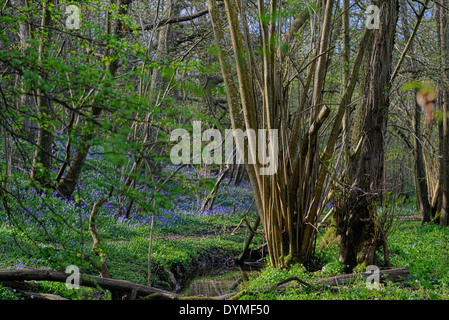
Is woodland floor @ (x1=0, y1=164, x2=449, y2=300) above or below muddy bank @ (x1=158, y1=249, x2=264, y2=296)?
above

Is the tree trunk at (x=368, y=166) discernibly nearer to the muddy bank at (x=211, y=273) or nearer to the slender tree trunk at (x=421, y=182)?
the muddy bank at (x=211, y=273)

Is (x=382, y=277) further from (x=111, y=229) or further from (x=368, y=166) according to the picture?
(x=111, y=229)

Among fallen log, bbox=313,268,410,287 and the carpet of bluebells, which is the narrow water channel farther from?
fallen log, bbox=313,268,410,287

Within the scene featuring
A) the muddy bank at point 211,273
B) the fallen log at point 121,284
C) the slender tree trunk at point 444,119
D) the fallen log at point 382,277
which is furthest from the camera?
the slender tree trunk at point 444,119

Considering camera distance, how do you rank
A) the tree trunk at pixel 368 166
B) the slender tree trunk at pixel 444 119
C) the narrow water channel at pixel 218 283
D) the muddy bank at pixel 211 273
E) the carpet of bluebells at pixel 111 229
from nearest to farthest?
the carpet of bluebells at pixel 111 229 → the tree trunk at pixel 368 166 → the narrow water channel at pixel 218 283 → the muddy bank at pixel 211 273 → the slender tree trunk at pixel 444 119

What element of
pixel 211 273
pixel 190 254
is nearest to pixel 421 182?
pixel 211 273

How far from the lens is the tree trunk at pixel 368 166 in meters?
5.69

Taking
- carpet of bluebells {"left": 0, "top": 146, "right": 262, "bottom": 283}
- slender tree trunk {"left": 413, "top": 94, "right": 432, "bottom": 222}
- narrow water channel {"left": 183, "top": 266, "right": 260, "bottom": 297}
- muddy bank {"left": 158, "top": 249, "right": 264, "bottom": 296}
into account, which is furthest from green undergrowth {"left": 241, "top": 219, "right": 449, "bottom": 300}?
slender tree trunk {"left": 413, "top": 94, "right": 432, "bottom": 222}

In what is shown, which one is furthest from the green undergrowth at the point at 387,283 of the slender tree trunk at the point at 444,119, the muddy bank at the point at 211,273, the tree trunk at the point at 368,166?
the slender tree trunk at the point at 444,119

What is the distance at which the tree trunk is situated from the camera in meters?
5.69

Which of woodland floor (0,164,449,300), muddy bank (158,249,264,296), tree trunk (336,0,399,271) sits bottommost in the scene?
muddy bank (158,249,264,296)

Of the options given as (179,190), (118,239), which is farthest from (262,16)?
(118,239)
